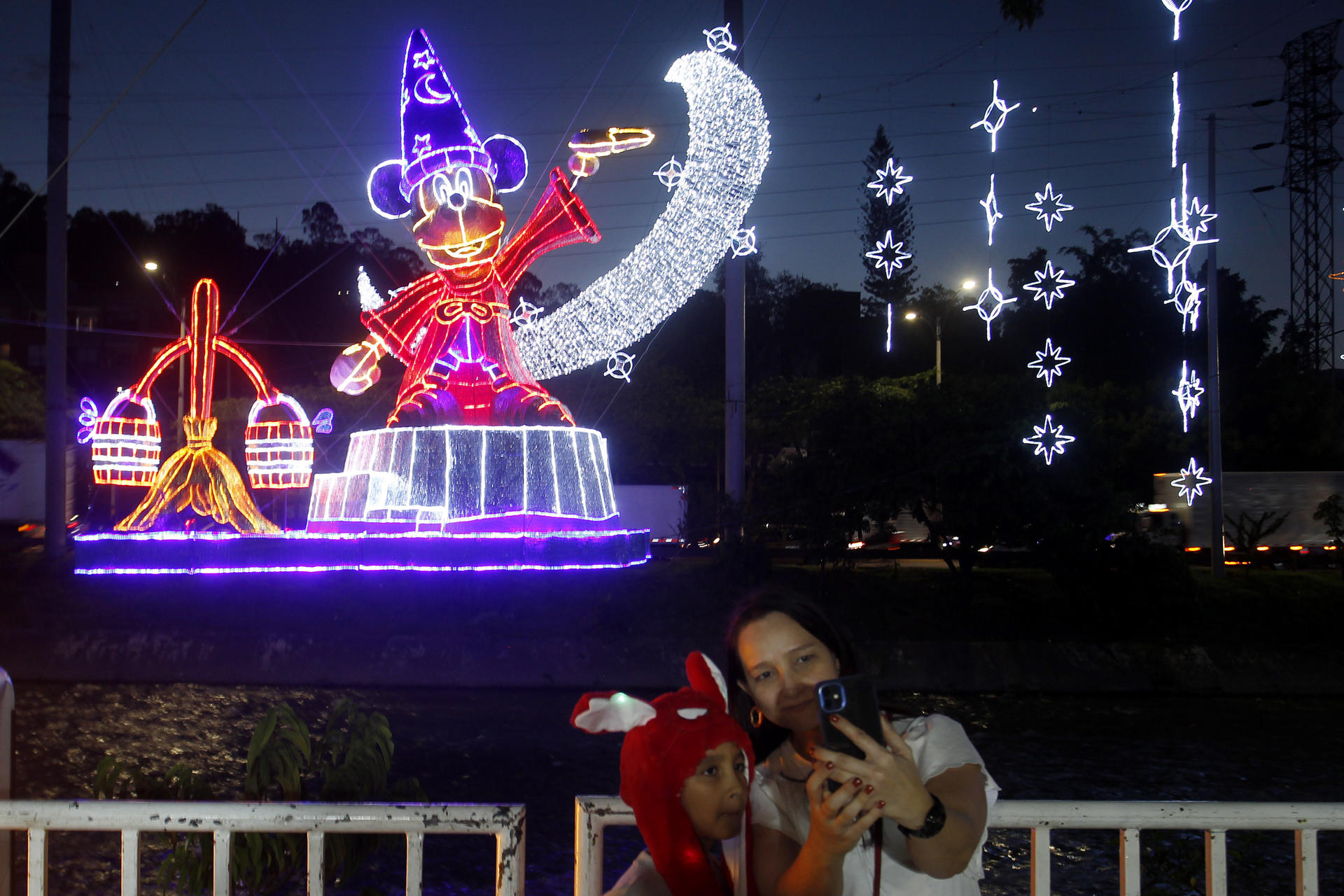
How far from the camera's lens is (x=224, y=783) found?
8516 mm

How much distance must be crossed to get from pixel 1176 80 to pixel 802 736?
11300 mm

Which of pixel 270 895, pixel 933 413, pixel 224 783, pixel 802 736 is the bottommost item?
pixel 224 783

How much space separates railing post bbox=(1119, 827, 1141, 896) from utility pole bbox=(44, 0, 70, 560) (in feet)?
58.6

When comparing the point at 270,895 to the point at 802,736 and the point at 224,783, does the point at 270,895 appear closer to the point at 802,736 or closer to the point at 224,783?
the point at 802,736

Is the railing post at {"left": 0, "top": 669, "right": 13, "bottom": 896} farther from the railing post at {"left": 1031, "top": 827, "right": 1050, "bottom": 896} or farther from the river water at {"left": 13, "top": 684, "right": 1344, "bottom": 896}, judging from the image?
the railing post at {"left": 1031, "top": 827, "right": 1050, "bottom": 896}

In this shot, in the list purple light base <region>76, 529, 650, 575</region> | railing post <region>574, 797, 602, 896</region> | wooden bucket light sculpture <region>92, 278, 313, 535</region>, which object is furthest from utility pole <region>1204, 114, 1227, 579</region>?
railing post <region>574, 797, 602, 896</region>

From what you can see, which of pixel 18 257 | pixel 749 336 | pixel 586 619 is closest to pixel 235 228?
pixel 18 257

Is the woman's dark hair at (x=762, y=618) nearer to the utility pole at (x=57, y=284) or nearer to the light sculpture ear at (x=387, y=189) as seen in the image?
the light sculpture ear at (x=387, y=189)

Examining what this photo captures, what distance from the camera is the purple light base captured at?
600 inches

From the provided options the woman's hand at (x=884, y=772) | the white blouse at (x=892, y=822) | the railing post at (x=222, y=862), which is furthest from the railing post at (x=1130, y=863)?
the railing post at (x=222, y=862)

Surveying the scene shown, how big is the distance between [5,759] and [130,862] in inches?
25.8

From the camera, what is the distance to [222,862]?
2.87 meters

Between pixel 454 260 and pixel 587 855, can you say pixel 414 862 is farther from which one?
pixel 454 260

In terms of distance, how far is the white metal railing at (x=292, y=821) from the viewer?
2.82m
